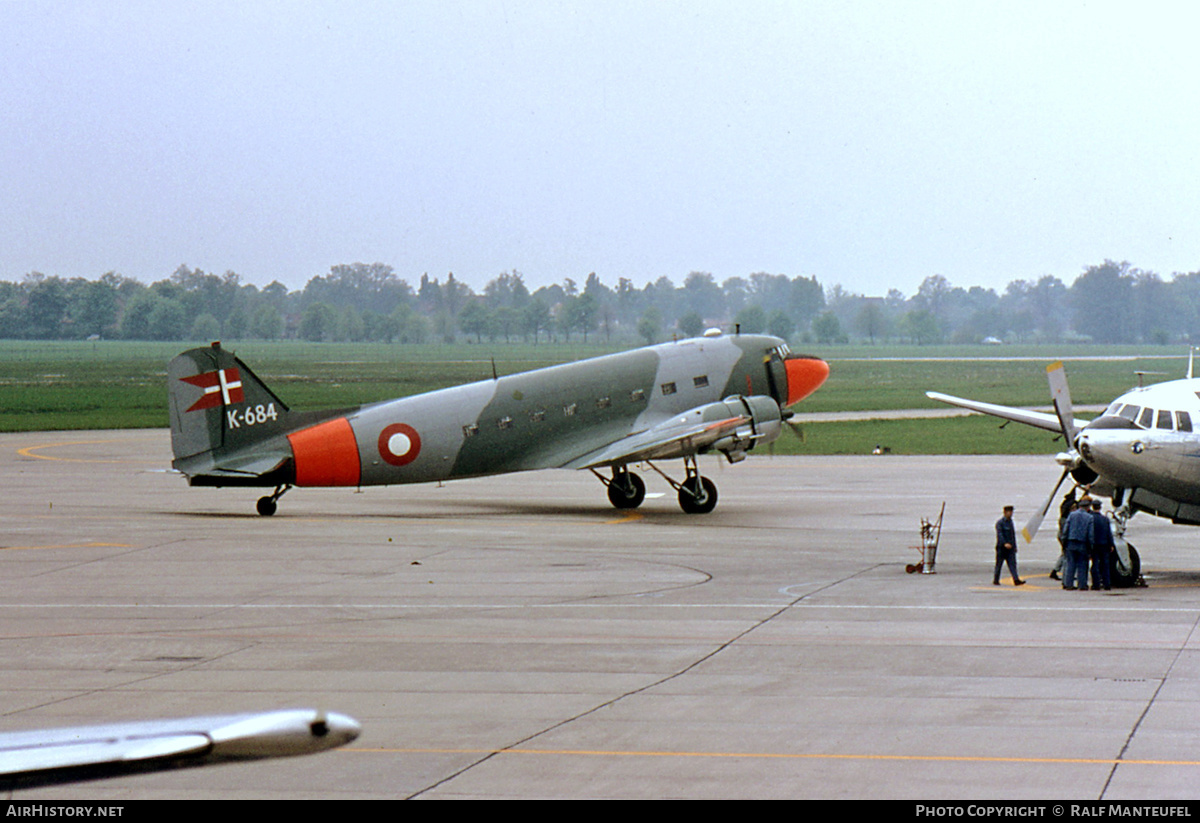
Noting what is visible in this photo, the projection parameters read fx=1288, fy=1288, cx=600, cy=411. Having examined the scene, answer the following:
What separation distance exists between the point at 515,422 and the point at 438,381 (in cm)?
6145

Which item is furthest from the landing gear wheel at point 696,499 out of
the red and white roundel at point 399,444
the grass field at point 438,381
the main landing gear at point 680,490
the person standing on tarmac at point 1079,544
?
the grass field at point 438,381

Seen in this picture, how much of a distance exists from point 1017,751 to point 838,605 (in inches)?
346

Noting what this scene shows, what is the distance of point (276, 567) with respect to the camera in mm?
25188

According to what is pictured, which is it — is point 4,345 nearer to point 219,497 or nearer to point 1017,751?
point 219,497

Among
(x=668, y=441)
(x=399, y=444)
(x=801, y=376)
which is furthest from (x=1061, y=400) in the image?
(x=399, y=444)

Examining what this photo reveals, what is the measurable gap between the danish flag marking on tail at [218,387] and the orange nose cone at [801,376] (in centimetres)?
1536

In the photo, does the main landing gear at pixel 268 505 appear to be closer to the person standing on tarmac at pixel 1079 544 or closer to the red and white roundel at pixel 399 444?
the red and white roundel at pixel 399 444

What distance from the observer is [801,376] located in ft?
123

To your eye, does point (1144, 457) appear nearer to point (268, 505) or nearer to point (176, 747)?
point (268, 505)

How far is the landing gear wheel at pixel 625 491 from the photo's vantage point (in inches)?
1426

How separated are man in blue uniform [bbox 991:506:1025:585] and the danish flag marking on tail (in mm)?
19408

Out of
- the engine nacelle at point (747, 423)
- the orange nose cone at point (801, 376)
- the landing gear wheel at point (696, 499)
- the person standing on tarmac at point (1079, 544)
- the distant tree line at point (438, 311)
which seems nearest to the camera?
the person standing on tarmac at point (1079, 544)

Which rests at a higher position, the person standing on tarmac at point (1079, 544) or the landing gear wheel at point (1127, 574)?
the person standing on tarmac at point (1079, 544)

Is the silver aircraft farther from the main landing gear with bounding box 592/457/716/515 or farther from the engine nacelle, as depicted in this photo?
the main landing gear with bounding box 592/457/716/515
